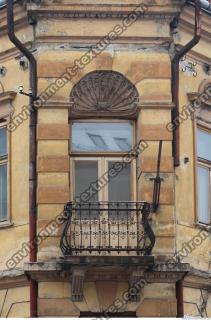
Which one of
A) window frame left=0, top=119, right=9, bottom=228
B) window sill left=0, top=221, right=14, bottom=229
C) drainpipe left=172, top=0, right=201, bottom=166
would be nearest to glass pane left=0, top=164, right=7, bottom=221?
window frame left=0, top=119, right=9, bottom=228

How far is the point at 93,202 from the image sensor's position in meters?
17.8

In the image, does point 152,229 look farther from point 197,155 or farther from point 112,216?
point 197,155

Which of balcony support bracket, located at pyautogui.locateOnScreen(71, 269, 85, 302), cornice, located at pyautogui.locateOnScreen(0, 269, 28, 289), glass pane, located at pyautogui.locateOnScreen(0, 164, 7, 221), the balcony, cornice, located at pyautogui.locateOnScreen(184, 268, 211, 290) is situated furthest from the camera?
glass pane, located at pyautogui.locateOnScreen(0, 164, 7, 221)

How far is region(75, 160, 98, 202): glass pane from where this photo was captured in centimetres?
1814

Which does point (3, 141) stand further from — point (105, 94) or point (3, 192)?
point (105, 94)

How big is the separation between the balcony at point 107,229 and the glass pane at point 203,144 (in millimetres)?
2015

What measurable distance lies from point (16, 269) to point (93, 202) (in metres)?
1.72

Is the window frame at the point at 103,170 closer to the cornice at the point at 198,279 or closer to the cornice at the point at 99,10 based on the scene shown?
the cornice at the point at 198,279

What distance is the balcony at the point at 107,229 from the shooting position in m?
17.4

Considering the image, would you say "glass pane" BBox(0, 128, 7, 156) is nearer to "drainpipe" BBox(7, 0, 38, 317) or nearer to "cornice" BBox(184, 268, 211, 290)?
"drainpipe" BBox(7, 0, 38, 317)

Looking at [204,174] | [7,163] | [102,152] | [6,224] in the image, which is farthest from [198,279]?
[7,163]

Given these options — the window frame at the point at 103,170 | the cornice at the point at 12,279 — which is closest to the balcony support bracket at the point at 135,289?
the window frame at the point at 103,170

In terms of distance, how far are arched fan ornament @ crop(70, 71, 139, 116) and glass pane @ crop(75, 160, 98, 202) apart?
89cm

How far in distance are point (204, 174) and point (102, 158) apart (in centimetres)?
202
